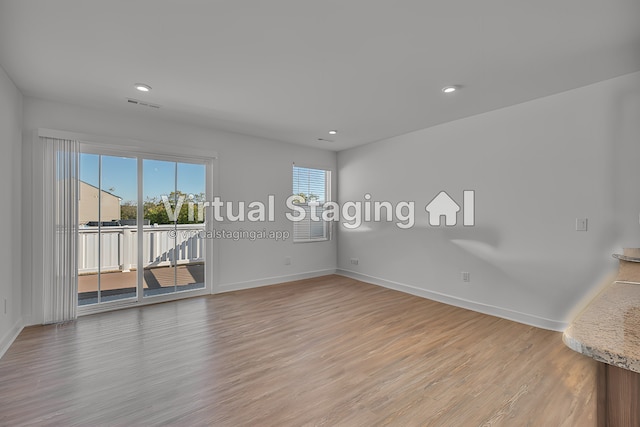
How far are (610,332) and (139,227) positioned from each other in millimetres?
4542

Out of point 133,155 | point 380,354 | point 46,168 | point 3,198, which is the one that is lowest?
point 380,354

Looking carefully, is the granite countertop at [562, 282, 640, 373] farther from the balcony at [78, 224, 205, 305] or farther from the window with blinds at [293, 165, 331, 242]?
the window with blinds at [293, 165, 331, 242]

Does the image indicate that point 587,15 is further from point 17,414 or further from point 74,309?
point 74,309

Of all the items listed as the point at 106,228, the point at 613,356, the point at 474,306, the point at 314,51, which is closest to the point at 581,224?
the point at 474,306

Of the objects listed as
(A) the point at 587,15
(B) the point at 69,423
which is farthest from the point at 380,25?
(B) the point at 69,423

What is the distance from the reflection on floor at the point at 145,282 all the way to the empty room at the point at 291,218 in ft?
0.08

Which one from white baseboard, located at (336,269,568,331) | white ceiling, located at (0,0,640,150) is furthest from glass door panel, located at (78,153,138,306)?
white baseboard, located at (336,269,568,331)

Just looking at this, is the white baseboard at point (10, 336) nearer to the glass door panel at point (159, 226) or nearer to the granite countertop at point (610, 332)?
the glass door panel at point (159, 226)

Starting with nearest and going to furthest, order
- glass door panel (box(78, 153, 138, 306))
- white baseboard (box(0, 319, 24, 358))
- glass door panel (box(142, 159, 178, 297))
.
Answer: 1. white baseboard (box(0, 319, 24, 358))
2. glass door panel (box(78, 153, 138, 306))
3. glass door panel (box(142, 159, 178, 297))

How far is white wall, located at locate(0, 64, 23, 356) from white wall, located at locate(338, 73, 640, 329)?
462 cm

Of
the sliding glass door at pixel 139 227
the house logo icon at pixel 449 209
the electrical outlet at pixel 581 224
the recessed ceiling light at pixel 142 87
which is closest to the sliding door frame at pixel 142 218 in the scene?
the sliding glass door at pixel 139 227

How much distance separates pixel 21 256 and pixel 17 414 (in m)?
2.10

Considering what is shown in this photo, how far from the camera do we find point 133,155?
393 cm

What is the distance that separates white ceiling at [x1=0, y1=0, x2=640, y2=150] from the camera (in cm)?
185
